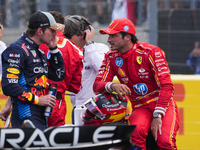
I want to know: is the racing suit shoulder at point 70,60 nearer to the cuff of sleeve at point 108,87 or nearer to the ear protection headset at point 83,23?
the cuff of sleeve at point 108,87

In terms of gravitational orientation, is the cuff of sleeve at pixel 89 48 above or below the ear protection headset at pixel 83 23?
below

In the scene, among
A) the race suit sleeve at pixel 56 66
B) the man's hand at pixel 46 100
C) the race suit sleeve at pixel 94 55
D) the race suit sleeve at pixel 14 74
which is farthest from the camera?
the race suit sleeve at pixel 94 55

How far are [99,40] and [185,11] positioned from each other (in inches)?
74.0

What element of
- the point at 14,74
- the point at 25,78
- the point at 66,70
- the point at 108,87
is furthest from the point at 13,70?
the point at 108,87

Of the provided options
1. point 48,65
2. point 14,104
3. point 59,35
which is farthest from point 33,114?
point 59,35

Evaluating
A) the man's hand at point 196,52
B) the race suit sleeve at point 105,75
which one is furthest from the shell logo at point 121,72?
the man's hand at point 196,52

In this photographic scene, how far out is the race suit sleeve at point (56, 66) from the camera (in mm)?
5156

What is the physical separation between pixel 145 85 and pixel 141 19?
5324mm

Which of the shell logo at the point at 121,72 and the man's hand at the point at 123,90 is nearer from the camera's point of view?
the man's hand at the point at 123,90

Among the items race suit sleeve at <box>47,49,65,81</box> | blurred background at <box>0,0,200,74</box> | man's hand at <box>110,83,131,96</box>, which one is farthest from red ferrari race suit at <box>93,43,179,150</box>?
blurred background at <box>0,0,200,74</box>

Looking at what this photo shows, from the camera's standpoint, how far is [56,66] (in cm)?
521

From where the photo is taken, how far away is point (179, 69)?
10172mm

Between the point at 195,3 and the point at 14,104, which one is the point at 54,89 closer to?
the point at 14,104

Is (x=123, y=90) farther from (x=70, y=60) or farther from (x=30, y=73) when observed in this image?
(x=30, y=73)
